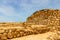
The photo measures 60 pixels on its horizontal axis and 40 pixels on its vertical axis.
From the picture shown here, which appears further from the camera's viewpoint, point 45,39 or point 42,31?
point 42,31

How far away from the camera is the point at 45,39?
11805 millimetres

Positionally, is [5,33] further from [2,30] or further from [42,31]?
[42,31]

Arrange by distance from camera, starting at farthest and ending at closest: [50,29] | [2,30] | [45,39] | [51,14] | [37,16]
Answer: [37,16] → [51,14] → [50,29] → [2,30] → [45,39]

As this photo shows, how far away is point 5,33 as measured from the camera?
1253 cm

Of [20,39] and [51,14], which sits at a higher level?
[51,14]

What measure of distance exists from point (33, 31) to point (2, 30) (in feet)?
8.76

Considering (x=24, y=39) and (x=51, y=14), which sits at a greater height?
(x=51, y=14)

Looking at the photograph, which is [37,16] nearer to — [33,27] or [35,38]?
[33,27]

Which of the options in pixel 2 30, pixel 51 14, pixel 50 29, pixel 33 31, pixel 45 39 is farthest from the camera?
pixel 51 14

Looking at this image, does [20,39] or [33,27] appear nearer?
[20,39]

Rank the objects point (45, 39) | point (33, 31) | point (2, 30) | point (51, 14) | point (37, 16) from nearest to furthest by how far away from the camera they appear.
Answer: point (45, 39) < point (2, 30) < point (33, 31) < point (51, 14) < point (37, 16)

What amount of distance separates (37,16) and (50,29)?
33.0ft

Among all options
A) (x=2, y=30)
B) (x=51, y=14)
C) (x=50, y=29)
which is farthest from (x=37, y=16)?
(x=2, y=30)

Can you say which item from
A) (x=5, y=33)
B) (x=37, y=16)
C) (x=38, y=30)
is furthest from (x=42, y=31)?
(x=37, y=16)
